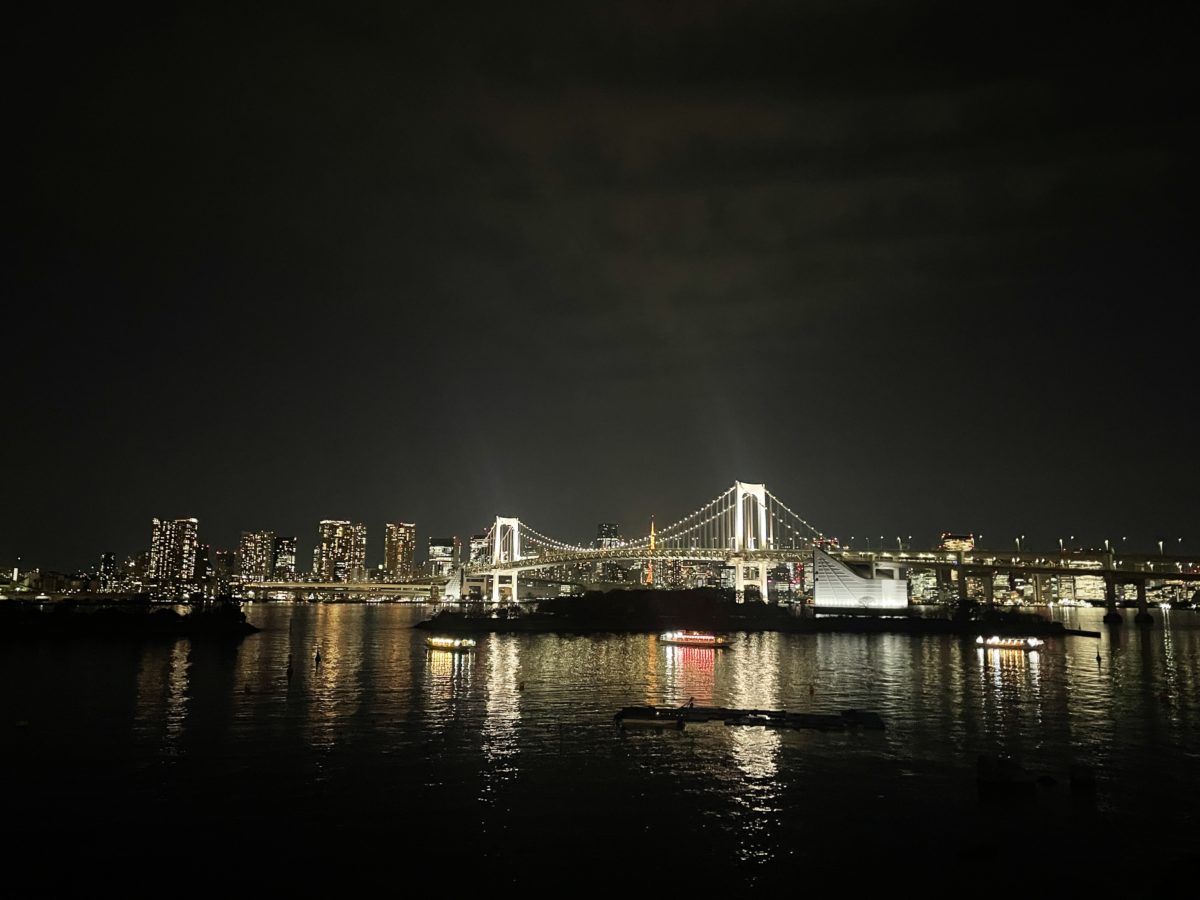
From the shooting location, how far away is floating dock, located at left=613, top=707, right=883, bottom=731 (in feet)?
104

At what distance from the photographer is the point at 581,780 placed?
78.9 feet

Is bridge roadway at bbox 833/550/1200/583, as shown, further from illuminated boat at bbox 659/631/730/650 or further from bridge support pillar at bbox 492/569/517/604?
bridge support pillar at bbox 492/569/517/604

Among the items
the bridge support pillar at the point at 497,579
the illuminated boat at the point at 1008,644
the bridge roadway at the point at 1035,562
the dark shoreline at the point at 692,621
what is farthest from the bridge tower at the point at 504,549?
the illuminated boat at the point at 1008,644

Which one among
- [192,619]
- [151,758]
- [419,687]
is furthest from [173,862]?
[192,619]

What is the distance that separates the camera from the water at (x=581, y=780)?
1772 centimetres

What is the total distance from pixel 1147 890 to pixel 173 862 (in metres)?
19.1

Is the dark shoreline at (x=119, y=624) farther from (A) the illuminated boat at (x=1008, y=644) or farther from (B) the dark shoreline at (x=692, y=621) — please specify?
(A) the illuminated boat at (x=1008, y=644)

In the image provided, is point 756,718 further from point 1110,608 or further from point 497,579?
point 1110,608

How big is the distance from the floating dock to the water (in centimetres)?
99

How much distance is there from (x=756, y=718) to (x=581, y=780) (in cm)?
1084

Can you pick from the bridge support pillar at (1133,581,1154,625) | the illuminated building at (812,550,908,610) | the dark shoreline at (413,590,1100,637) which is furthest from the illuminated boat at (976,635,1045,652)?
the bridge support pillar at (1133,581,1154,625)

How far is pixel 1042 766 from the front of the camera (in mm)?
25922

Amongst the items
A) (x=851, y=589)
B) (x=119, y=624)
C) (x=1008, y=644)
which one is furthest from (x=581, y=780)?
(x=851, y=589)

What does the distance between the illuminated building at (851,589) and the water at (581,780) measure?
50724 mm
